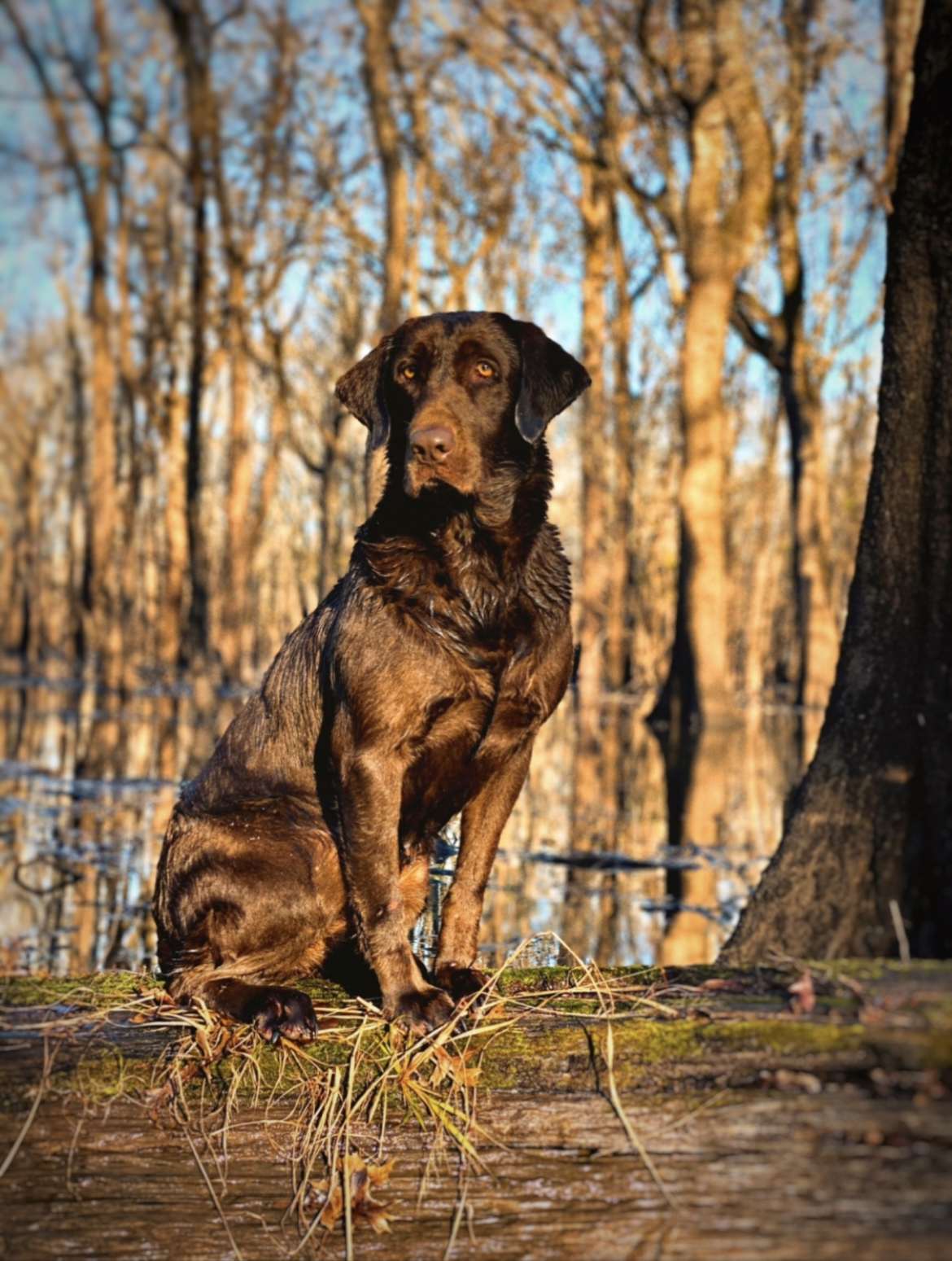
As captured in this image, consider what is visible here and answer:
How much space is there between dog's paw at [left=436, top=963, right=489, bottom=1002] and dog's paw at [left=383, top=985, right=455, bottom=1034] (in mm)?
185

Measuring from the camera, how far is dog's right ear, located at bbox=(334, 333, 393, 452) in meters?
3.81

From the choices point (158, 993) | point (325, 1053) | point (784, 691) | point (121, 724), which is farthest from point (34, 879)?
point (784, 691)

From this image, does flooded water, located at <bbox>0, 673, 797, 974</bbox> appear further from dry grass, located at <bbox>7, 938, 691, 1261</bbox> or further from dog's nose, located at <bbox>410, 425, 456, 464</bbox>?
dog's nose, located at <bbox>410, 425, 456, 464</bbox>

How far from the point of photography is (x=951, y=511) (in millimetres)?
3230

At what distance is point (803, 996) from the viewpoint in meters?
2.49

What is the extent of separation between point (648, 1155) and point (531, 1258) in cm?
32

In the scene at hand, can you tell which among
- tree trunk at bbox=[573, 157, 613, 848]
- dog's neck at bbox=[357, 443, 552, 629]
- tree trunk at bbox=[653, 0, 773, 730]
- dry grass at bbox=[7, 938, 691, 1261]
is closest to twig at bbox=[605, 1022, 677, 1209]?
dry grass at bbox=[7, 938, 691, 1261]

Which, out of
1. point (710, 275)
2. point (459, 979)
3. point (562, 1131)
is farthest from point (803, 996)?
point (710, 275)

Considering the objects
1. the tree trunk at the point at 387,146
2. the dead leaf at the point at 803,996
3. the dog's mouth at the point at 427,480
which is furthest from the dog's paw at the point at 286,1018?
the tree trunk at the point at 387,146

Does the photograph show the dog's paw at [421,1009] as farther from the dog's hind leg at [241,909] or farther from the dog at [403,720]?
the dog's hind leg at [241,909]

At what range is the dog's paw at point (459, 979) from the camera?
3.40 m

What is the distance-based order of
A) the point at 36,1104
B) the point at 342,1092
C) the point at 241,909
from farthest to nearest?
1. the point at 241,909
2. the point at 342,1092
3. the point at 36,1104

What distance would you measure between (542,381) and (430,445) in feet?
1.56

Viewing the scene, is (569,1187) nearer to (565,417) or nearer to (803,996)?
(803,996)
